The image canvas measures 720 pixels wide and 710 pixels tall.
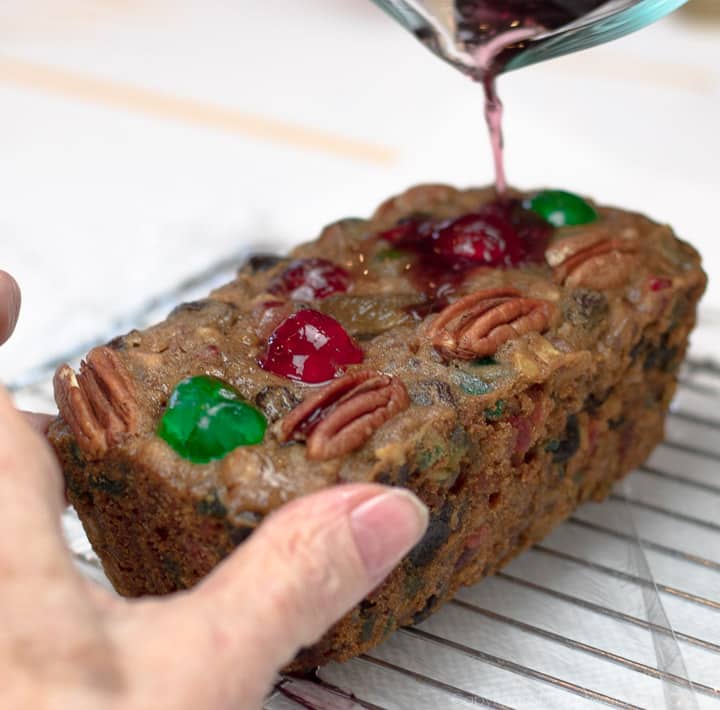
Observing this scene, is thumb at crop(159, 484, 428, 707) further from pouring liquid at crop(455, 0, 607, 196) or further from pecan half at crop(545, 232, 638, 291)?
pouring liquid at crop(455, 0, 607, 196)

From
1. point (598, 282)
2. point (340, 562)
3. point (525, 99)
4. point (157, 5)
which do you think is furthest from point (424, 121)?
point (340, 562)

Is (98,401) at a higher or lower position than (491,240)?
lower

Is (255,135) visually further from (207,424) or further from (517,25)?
(207,424)

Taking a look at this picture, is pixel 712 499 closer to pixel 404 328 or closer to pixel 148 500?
pixel 404 328

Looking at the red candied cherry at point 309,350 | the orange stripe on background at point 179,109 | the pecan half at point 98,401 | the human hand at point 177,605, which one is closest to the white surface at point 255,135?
the orange stripe on background at point 179,109

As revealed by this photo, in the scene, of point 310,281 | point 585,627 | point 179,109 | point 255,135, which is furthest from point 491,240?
point 179,109
